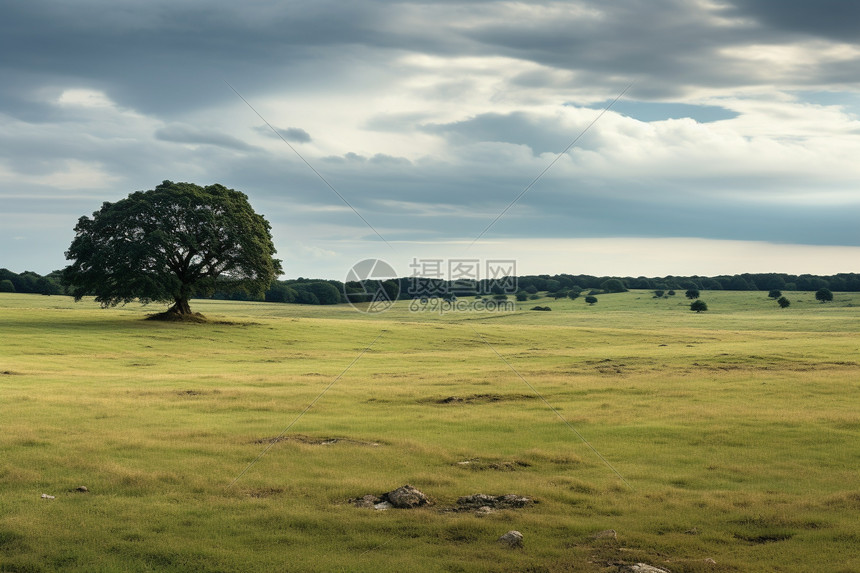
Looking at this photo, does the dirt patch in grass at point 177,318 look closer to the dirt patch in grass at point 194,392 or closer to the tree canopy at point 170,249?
the tree canopy at point 170,249

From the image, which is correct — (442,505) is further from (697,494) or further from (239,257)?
(239,257)

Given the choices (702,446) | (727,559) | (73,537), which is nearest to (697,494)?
(727,559)

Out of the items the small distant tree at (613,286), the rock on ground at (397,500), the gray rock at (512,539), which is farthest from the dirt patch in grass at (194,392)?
the small distant tree at (613,286)

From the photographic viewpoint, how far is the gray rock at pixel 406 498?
40.7 ft

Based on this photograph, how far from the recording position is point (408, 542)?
10.7 meters

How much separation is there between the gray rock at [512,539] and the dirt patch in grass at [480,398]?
14843 mm

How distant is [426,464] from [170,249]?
153 ft

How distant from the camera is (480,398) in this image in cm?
2648

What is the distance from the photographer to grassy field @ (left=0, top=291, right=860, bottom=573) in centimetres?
1036

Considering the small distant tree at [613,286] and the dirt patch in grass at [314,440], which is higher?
the small distant tree at [613,286]

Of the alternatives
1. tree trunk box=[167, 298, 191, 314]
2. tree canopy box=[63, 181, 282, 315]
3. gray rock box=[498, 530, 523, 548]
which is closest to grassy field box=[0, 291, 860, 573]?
gray rock box=[498, 530, 523, 548]

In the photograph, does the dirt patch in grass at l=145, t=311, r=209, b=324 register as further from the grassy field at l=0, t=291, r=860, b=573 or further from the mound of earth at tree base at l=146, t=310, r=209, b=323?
the grassy field at l=0, t=291, r=860, b=573

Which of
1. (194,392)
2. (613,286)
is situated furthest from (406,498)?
(613,286)

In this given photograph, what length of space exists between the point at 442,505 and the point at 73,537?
20.3 ft
